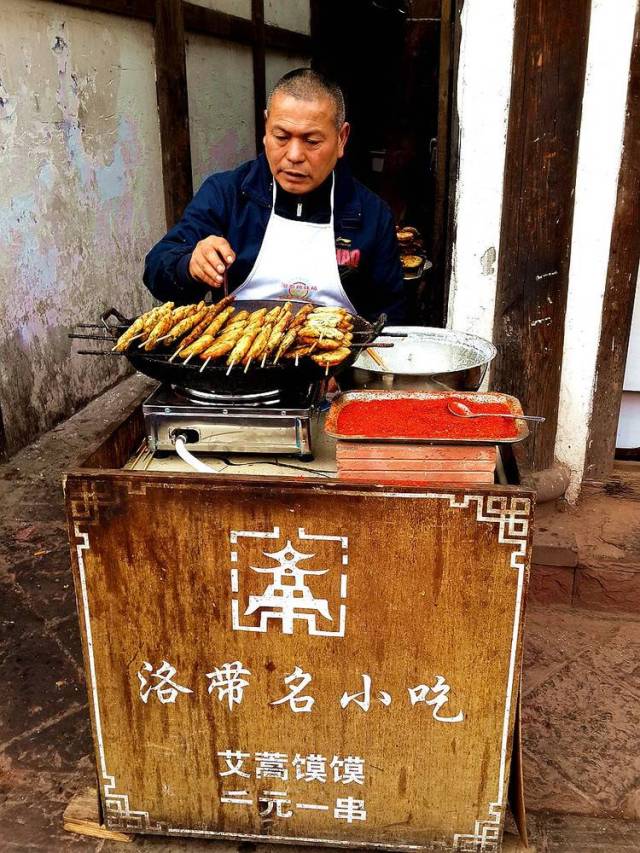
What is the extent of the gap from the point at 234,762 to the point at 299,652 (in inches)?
17.5

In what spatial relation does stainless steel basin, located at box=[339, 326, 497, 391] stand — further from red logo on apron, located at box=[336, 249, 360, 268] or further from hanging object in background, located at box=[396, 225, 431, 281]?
hanging object in background, located at box=[396, 225, 431, 281]

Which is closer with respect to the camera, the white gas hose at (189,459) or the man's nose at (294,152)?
the white gas hose at (189,459)

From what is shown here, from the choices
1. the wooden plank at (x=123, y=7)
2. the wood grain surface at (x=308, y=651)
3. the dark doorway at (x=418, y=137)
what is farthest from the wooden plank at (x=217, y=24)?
the wood grain surface at (x=308, y=651)

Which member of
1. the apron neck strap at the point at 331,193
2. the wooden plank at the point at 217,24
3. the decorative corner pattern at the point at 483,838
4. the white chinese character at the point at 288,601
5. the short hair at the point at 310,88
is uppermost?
the wooden plank at the point at 217,24

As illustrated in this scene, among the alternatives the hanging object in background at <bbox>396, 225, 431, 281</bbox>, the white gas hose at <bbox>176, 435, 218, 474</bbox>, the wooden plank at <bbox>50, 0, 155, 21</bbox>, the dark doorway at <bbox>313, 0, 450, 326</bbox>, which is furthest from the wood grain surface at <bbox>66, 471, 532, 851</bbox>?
the wooden plank at <bbox>50, 0, 155, 21</bbox>

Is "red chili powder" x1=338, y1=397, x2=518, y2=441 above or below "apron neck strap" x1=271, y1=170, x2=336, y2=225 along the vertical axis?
below

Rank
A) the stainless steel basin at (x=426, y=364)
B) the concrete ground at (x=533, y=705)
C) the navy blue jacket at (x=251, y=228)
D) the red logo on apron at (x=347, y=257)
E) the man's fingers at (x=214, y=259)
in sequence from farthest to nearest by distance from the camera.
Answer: the red logo on apron at (x=347, y=257) < the navy blue jacket at (x=251, y=228) < the man's fingers at (x=214, y=259) < the concrete ground at (x=533, y=705) < the stainless steel basin at (x=426, y=364)

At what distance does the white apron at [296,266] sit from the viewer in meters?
3.16

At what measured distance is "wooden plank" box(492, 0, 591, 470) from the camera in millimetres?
3168

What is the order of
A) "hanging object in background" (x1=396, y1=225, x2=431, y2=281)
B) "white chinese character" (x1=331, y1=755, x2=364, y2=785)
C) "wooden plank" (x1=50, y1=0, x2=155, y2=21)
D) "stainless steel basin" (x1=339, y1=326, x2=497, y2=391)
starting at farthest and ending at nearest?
"hanging object in background" (x1=396, y1=225, x2=431, y2=281) < "wooden plank" (x1=50, y1=0, x2=155, y2=21) < "stainless steel basin" (x1=339, y1=326, x2=497, y2=391) < "white chinese character" (x1=331, y1=755, x2=364, y2=785)

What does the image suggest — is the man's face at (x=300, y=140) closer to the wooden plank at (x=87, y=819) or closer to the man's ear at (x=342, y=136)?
the man's ear at (x=342, y=136)

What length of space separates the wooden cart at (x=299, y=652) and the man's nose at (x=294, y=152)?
1218mm

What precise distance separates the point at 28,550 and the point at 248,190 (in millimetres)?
2231

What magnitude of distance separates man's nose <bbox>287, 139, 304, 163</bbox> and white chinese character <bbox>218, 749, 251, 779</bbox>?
2.04 metres
